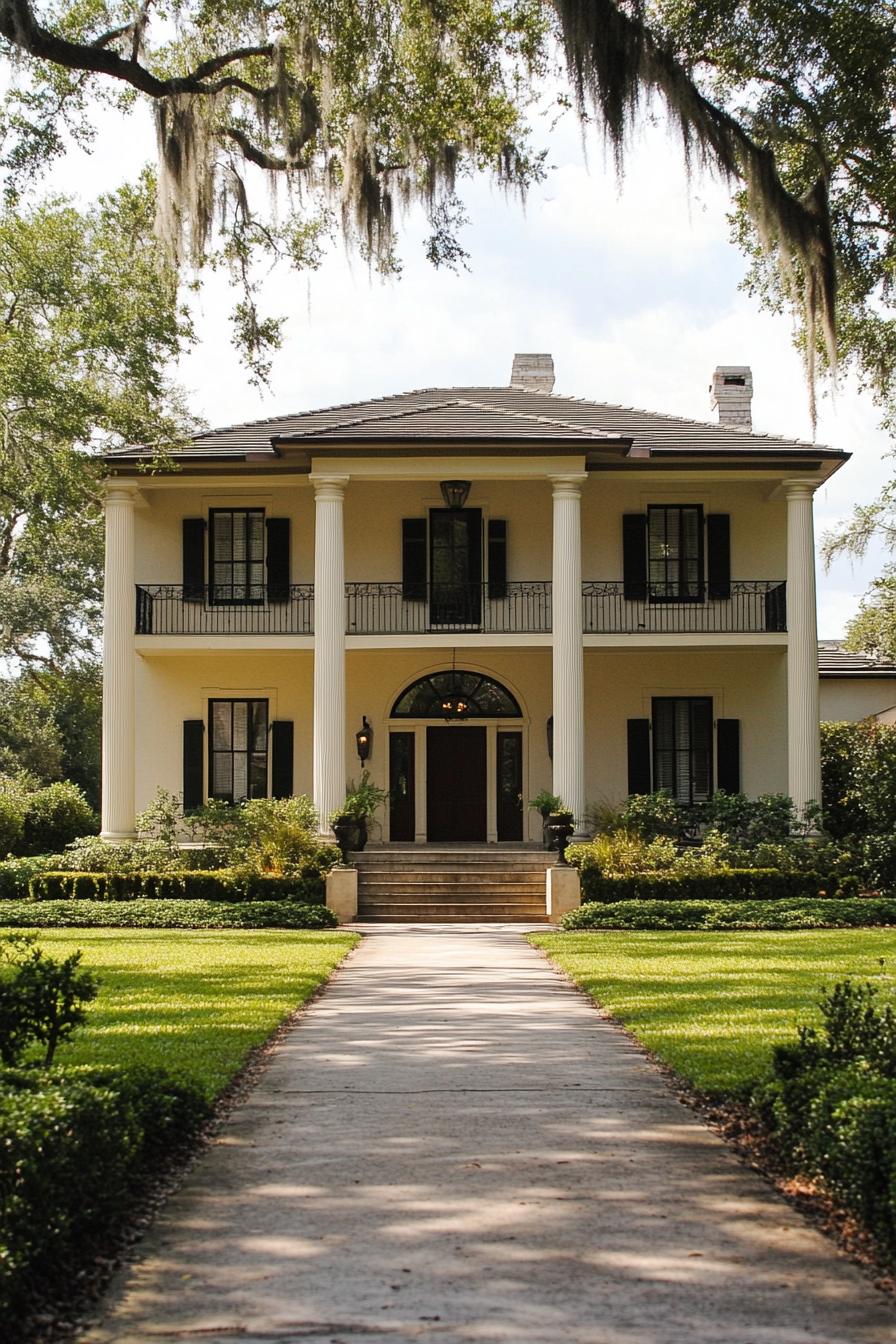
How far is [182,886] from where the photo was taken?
1861cm

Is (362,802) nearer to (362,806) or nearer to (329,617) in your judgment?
(362,806)

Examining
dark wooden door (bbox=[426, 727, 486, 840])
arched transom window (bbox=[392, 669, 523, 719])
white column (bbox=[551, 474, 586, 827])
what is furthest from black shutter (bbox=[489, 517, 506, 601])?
dark wooden door (bbox=[426, 727, 486, 840])

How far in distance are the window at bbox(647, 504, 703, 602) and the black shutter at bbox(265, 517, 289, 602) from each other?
19.9ft

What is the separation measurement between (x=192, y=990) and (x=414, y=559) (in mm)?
13246

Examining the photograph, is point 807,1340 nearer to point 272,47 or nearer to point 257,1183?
point 257,1183

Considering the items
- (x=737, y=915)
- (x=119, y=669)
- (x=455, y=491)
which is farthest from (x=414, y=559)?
(x=737, y=915)

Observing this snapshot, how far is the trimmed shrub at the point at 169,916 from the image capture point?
1688cm

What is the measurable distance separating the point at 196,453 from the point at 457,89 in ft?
38.7

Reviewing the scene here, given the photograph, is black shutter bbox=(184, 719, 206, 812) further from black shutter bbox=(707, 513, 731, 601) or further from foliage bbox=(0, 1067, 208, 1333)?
foliage bbox=(0, 1067, 208, 1333)

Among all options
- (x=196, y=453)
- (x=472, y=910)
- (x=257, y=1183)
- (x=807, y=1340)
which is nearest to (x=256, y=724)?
(x=196, y=453)

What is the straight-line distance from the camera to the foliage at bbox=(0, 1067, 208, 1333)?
4.09 meters

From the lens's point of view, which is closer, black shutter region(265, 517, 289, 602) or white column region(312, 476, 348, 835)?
white column region(312, 476, 348, 835)

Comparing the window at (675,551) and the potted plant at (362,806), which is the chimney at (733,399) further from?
the potted plant at (362,806)

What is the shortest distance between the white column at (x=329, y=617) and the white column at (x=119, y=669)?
3211 mm
